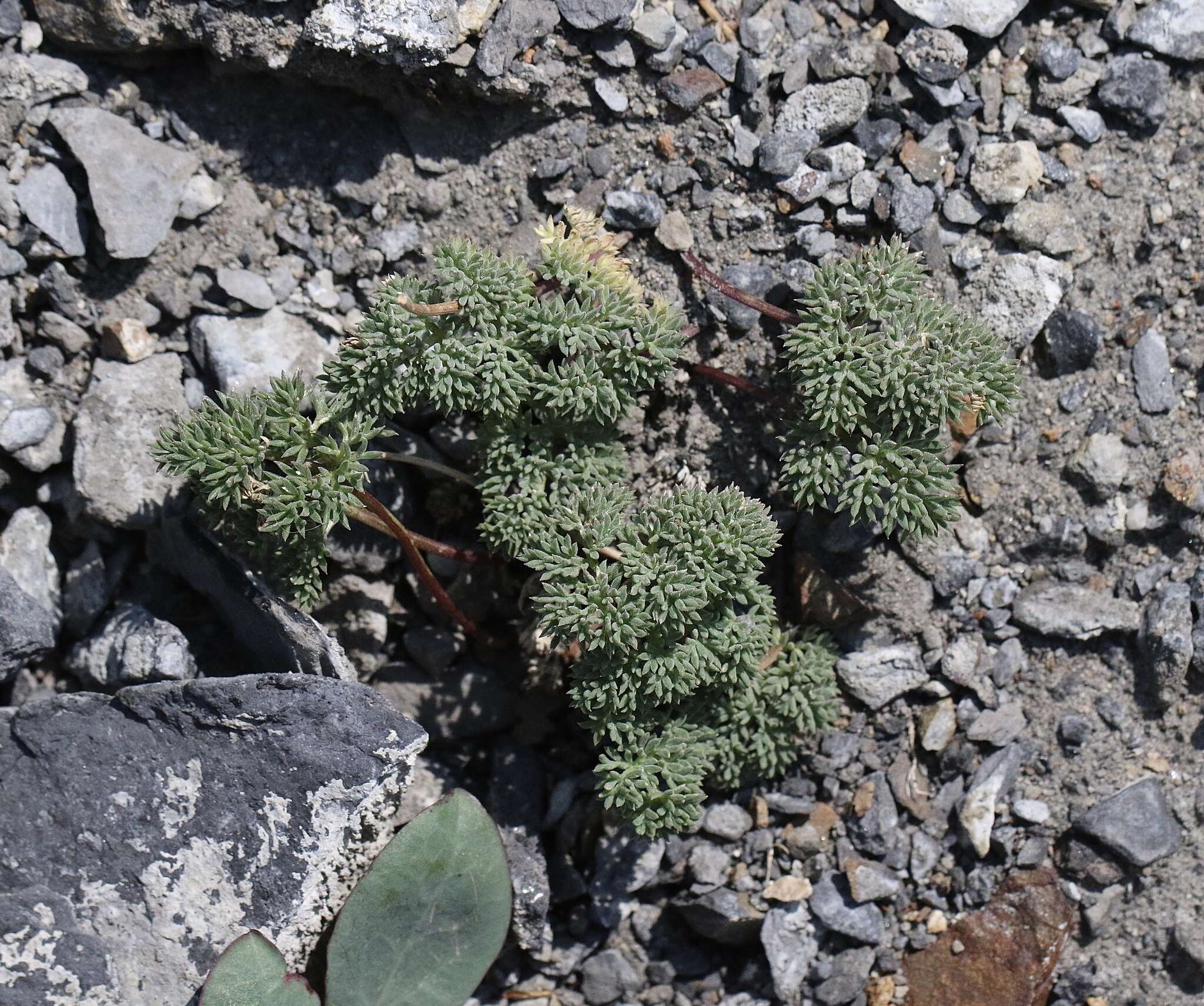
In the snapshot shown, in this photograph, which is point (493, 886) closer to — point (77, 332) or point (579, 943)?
point (579, 943)

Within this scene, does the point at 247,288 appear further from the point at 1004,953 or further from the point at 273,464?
the point at 1004,953

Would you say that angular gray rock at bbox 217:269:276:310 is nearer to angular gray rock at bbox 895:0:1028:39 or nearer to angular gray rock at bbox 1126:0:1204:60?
angular gray rock at bbox 895:0:1028:39

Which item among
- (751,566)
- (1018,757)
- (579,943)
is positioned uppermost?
(751,566)

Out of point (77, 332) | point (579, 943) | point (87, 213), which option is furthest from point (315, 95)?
point (579, 943)

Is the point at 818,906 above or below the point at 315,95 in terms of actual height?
below

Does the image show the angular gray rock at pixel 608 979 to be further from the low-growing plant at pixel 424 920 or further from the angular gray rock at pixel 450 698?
the angular gray rock at pixel 450 698
